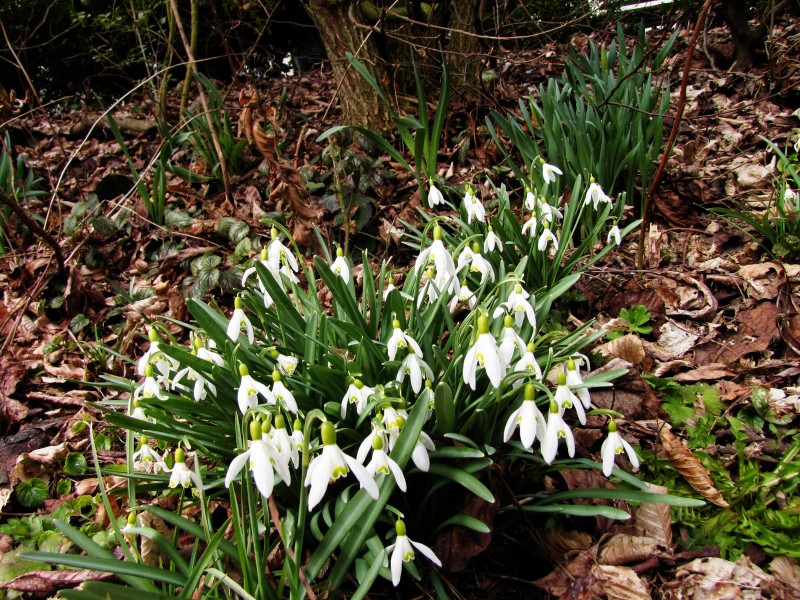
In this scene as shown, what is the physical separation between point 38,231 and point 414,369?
253cm

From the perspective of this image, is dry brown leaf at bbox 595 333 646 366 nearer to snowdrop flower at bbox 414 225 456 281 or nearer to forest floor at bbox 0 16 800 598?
forest floor at bbox 0 16 800 598

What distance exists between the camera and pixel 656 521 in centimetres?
152

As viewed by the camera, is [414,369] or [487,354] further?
[414,369]

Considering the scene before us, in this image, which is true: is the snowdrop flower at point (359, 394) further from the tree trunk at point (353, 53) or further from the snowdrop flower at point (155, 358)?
the tree trunk at point (353, 53)

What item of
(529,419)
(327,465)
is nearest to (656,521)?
(529,419)

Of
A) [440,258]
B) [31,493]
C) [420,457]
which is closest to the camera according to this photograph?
[420,457]

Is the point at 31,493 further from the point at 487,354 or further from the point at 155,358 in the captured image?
the point at 487,354

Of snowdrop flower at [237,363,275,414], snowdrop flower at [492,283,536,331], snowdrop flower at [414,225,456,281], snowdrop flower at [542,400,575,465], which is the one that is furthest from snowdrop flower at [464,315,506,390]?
snowdrop flower at [237,363,275,414]

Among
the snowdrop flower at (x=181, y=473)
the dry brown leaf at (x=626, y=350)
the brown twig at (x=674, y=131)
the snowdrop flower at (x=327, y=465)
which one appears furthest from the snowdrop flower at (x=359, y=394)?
the brown twig at (x=674, y=131)

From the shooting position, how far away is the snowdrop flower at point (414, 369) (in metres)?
1.39

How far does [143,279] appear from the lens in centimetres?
330

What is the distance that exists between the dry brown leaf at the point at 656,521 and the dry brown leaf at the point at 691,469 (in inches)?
4.6

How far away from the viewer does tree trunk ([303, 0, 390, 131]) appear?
3504mm

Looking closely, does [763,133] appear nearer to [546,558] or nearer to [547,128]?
[547,128]
